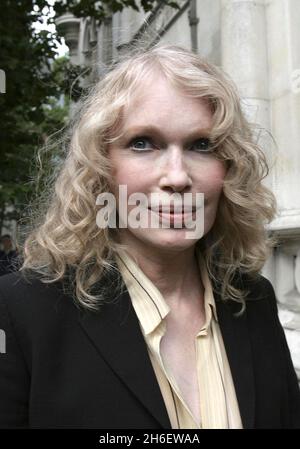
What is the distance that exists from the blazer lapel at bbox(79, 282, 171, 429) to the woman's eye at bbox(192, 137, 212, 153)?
0.45 metres

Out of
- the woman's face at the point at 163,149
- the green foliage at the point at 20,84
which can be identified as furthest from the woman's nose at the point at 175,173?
the green foliage at the point at 20,84

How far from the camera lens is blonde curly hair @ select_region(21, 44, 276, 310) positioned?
1.50 meters

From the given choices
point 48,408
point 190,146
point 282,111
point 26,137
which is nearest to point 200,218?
point 190,146

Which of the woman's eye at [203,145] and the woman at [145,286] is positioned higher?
the woman's eye at [203,145]

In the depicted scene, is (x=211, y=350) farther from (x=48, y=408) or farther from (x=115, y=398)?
(x=48, y=408)

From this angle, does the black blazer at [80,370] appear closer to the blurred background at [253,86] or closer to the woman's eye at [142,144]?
the woman's eye at [142,144]

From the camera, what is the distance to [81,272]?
5.00 ft

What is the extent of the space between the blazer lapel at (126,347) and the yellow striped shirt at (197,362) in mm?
37

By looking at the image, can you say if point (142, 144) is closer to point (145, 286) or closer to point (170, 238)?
point (170, 238)

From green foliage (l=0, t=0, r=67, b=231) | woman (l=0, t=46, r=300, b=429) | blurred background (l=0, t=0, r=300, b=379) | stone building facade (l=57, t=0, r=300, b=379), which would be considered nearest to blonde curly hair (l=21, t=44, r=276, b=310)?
woman (l=0, t=46, r=300, b=429)

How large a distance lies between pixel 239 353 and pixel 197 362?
0.13 m

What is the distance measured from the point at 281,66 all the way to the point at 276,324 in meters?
2.74

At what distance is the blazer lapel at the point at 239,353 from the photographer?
146cm

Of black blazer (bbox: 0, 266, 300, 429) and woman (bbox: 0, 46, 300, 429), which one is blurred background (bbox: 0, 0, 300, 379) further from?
black blazer (bbox: 0, 266, 300, 429)
